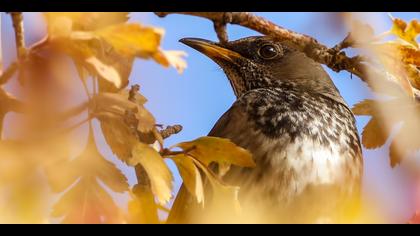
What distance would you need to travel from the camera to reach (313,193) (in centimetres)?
294

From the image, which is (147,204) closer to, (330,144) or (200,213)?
(200,213)

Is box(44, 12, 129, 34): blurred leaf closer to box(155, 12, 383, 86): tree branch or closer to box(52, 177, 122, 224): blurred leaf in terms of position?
box(155, 12, 383, 86): tree branch

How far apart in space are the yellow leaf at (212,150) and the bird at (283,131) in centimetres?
64

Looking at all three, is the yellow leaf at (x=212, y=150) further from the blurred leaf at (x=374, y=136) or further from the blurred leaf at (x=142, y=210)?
the blurred leaf at (x=374, y=136)

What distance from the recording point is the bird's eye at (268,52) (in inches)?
158

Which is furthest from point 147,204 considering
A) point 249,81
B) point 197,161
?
point 249,81

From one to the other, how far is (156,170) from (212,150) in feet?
0.54

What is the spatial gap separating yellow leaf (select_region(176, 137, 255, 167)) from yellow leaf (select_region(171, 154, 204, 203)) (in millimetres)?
30

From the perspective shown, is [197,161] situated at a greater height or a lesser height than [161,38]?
lesser

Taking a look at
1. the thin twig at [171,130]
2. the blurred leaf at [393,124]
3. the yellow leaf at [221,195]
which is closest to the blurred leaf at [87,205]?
the yellow leaf at [221,195]

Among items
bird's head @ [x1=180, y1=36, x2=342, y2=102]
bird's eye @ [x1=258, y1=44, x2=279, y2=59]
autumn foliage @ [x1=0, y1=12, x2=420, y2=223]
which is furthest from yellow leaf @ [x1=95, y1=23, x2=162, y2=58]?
bird's eye @ [x1=258, y1=44, x2=279, y2=59]

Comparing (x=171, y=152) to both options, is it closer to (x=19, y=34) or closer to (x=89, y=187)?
(x=89, y=187)

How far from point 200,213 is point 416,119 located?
882mm

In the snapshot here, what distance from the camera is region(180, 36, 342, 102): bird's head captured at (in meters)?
3.83
